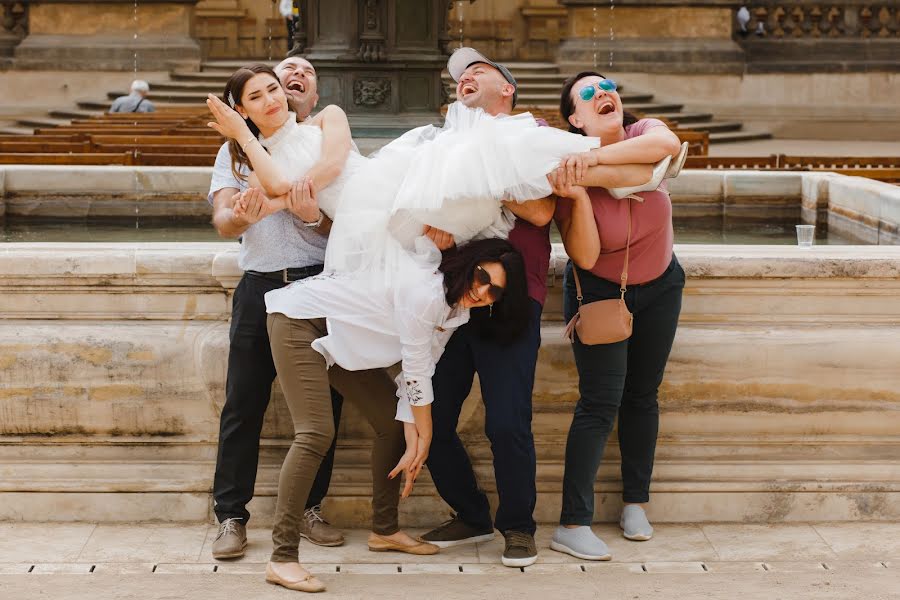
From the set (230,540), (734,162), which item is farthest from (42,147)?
(230,540)

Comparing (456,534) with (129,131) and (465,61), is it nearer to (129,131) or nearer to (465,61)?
(465,61)

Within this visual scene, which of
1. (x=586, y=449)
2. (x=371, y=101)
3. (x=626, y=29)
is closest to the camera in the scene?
(x=586, y=449)

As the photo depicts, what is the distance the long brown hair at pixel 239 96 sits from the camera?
14.0 feet

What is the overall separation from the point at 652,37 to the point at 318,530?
1904cm

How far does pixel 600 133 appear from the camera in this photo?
14.4ft

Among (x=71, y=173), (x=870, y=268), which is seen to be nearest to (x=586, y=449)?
(x=870, y=268)

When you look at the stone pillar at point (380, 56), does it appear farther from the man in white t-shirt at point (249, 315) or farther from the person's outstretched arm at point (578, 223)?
the person's outstretched arm at point (578, 223)

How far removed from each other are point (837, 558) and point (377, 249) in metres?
1.79

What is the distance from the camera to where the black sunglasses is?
13.4ft

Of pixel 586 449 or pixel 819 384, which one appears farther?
pixel 819 384

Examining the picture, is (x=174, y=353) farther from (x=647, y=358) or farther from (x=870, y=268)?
(x=870, y=268)

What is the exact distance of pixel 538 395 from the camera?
15.6 feet

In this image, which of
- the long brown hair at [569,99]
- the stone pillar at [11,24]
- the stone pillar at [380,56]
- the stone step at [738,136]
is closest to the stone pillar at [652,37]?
the stone step at [738,136]

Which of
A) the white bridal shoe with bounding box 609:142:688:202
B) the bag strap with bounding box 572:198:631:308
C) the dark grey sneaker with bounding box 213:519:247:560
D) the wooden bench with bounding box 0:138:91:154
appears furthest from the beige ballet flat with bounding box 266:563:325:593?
the wooden bench with bounding box 0:138:91:154
